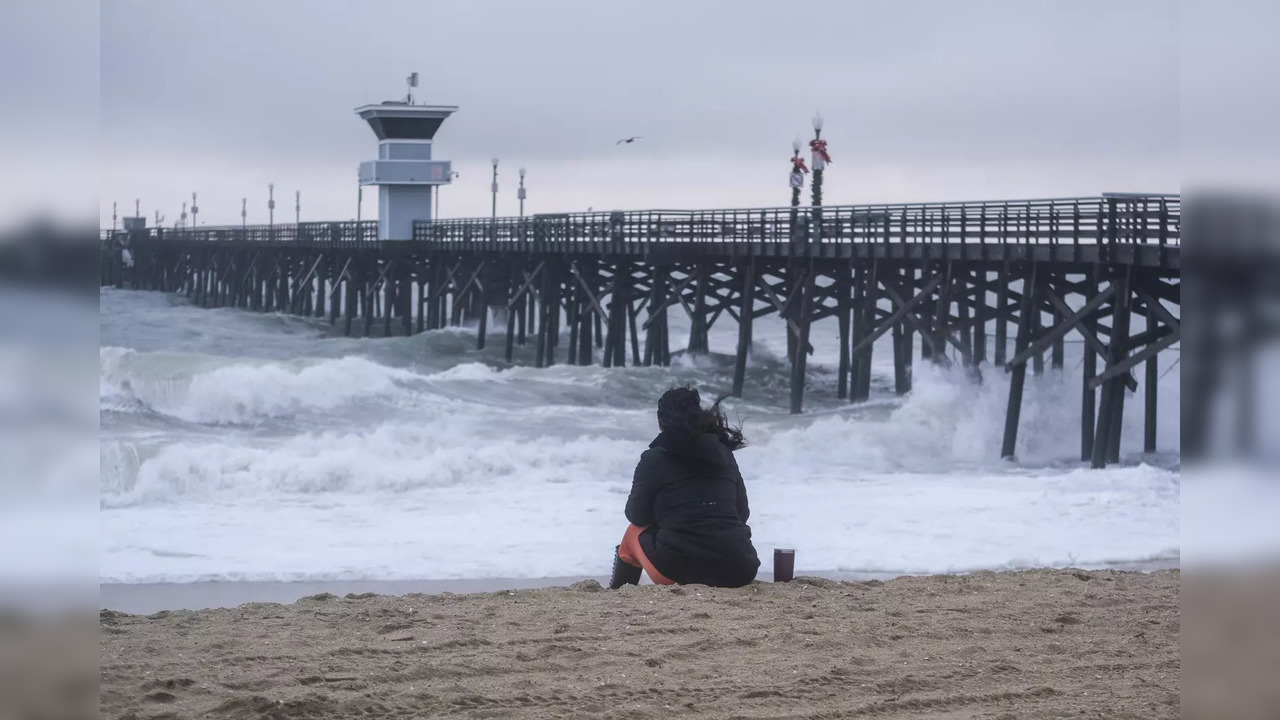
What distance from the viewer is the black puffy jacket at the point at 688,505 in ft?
19.7

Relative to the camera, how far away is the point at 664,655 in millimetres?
5121

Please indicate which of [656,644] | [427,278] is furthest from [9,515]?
[427,278]

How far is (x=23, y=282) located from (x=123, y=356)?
28.5 metres

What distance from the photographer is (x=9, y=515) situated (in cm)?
216

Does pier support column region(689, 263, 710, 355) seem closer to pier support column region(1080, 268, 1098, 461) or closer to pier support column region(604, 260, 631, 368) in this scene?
pier support column region(604, 260, 631, 368)

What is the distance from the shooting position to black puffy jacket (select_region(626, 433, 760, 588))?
602cm

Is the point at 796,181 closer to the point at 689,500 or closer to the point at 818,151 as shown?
the point at 818,151

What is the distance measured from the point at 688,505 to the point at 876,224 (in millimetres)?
16904

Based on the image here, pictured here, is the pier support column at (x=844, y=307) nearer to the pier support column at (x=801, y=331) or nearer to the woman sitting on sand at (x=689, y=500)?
the pier support column at (x=801, y=331)

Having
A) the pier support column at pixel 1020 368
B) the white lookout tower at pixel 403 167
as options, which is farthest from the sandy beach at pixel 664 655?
the white lookout tower at pixel 403 167

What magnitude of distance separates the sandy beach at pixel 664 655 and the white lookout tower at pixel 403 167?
38.8m

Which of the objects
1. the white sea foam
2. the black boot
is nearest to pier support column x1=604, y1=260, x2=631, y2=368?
the white sea foam

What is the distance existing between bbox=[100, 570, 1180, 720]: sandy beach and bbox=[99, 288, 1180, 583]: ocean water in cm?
360

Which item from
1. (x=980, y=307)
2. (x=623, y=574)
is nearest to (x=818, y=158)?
(x=980, y=307)
